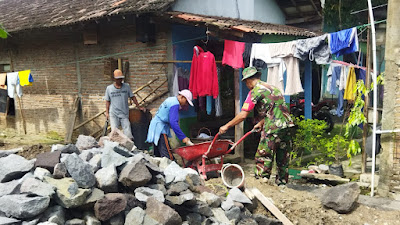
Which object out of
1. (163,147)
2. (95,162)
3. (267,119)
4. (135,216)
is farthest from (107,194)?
(267,119)

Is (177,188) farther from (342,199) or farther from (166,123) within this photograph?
(342,199)

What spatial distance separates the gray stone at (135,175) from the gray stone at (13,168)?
43.2 inches

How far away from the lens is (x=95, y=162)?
4.38 metres

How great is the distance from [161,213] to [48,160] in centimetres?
154

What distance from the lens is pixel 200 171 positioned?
5.74 metres

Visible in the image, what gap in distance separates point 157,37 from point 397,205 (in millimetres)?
5913

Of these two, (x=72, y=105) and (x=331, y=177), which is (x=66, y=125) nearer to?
(x=72, y=105)

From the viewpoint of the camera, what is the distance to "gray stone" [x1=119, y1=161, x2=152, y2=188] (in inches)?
159

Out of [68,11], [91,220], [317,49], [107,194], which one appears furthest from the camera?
[68,11]

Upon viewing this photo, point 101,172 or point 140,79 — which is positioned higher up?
point 140,79

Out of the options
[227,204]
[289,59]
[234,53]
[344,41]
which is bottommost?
[227,204]

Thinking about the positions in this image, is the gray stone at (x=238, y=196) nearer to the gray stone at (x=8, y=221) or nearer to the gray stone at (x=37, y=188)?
the gray stone at (x=37, y=188)

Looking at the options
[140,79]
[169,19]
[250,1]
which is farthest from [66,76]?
[250,1]

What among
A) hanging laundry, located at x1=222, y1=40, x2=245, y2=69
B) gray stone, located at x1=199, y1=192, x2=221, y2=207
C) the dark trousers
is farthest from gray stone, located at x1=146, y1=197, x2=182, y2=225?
hanging laundry, located at x1=222, y1=40, x2=245, y2=69
